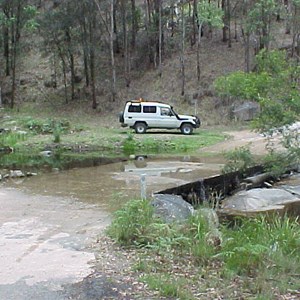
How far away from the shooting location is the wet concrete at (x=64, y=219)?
5910 millimetres

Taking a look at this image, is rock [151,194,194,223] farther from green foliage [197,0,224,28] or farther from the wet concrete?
green foliage [197,0,224,28]

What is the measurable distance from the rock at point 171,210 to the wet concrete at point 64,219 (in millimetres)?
990

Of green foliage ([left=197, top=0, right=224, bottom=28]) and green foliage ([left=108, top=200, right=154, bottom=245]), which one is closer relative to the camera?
green foliage ([left=108, top=200, right=154, bottom=245])

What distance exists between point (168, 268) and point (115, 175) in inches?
407

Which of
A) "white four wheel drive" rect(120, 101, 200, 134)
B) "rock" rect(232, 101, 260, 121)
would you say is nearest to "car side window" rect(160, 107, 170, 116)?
"white four wheel drive" rect(120, 101, 200, 134)

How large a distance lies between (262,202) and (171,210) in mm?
2930

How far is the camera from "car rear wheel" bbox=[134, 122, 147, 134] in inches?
1104

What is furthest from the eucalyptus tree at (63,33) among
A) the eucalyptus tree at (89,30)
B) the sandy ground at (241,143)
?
the sandy ground at (241,143)

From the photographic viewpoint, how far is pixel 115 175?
16.6 m

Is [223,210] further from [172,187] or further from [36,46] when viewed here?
[36,46]

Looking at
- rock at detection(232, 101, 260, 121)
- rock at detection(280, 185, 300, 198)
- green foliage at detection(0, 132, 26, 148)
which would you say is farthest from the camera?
rock at detection(232, 101, 260, 121)

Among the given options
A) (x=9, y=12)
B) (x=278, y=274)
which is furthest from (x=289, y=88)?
(x=9, y=12)

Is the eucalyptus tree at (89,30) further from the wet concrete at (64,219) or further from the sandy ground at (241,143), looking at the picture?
the wet concrete at (64,219)

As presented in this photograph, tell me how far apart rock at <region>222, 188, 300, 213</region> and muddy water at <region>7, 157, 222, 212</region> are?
2.37m
